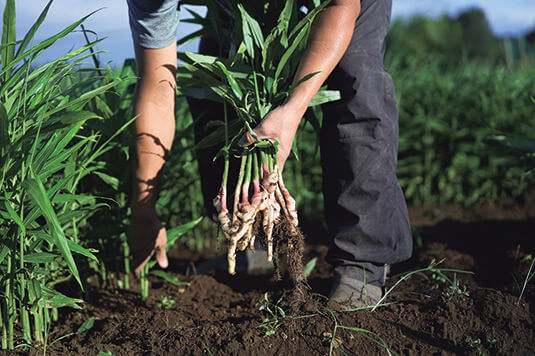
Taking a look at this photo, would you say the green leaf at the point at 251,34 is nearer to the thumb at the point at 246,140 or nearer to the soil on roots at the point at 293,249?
the thumb at the point at 246,140

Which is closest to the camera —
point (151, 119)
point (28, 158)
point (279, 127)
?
point (28, 158)

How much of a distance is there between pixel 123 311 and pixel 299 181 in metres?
1.96

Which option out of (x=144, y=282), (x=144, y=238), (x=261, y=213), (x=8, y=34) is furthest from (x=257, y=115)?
(x=144, y=282)

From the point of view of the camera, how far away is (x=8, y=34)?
4.76ft

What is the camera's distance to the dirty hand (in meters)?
1.55

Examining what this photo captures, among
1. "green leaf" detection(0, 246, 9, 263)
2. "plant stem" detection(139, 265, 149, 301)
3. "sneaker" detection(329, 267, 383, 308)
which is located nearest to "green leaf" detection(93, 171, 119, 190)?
"plant stem" detection(139, 265, 149, 301)

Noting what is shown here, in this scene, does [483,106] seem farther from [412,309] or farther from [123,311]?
[123,311]

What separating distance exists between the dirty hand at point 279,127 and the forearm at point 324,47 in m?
0.02

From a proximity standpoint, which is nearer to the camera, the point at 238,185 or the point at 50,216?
the point at 50,216

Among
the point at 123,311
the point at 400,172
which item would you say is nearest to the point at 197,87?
the point at 123,311

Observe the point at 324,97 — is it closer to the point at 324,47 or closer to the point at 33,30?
the point at 324,47

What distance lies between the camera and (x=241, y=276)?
2.45 meters

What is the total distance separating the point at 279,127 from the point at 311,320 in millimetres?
663

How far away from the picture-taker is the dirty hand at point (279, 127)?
5.08 feet
